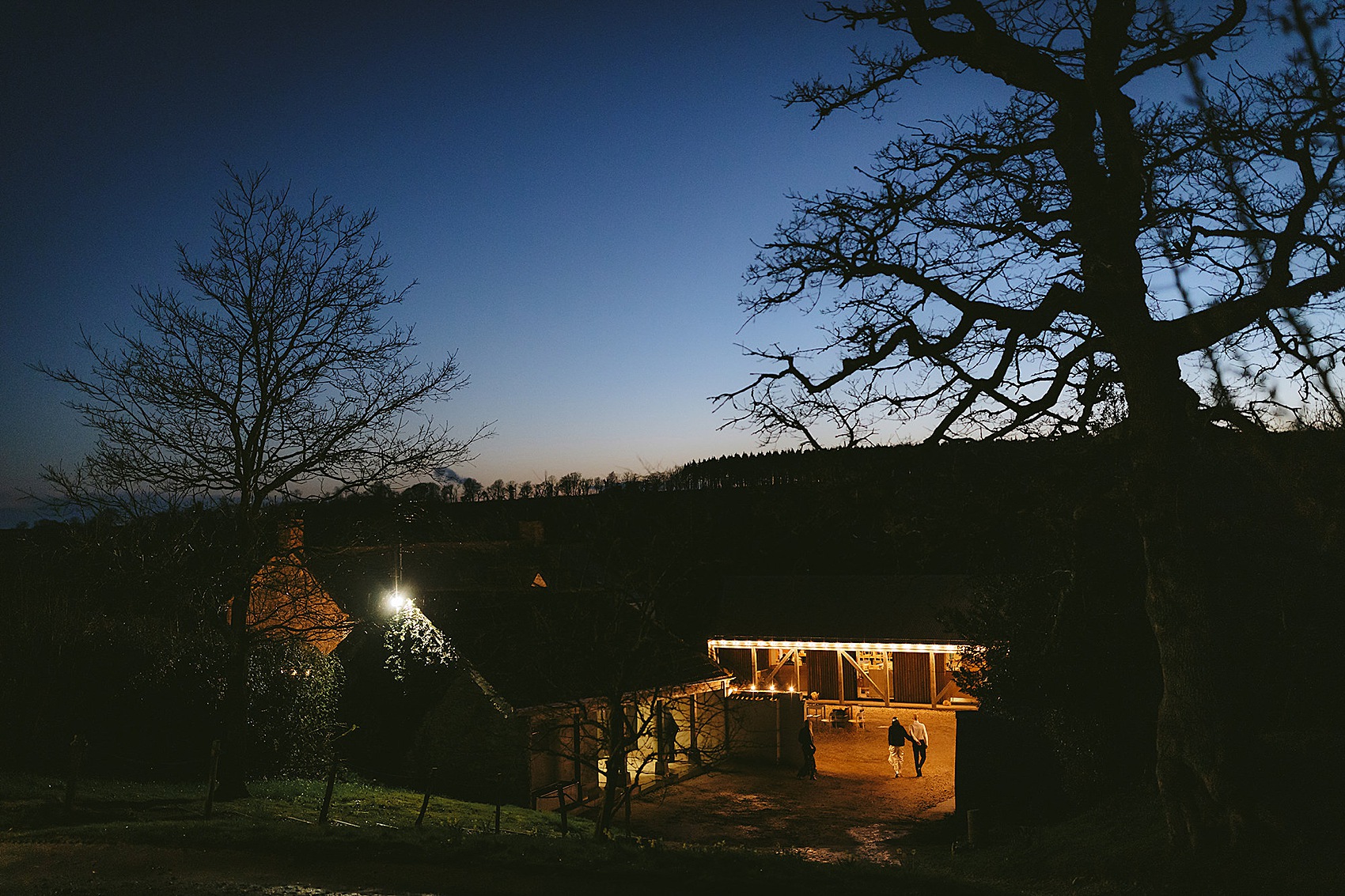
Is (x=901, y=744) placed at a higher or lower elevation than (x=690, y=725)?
lower

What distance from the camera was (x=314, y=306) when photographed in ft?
53.1

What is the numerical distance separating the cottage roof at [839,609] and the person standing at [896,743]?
7.05 metres

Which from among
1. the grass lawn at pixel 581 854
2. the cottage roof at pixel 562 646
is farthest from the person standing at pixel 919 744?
the grass lawn at pixel 581 854

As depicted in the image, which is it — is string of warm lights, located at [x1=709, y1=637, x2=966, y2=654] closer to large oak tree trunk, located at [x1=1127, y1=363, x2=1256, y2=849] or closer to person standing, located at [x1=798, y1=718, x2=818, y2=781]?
person standing, located at [x1=798, y1=718, x2=818, y2=781]

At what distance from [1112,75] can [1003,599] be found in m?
9.88

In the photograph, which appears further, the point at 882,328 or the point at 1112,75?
the point at 882,328

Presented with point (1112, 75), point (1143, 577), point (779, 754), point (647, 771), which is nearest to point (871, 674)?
point (779, 754)

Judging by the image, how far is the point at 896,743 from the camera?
22.7 m

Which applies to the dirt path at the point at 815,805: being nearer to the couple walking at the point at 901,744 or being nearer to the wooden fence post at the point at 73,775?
the couple walking at the point at 901,744

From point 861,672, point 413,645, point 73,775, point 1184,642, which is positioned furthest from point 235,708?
point 861,672

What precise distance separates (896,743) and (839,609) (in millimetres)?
10248

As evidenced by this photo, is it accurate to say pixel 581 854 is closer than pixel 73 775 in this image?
Yes

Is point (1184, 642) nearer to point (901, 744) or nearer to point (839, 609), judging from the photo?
point (901, 744)

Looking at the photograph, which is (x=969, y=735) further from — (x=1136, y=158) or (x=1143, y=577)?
(x=1136, y=158)
